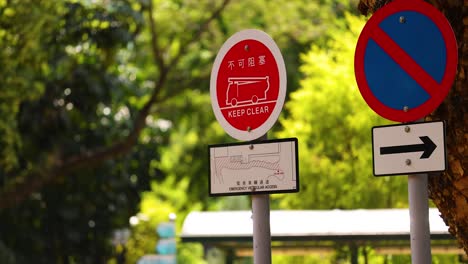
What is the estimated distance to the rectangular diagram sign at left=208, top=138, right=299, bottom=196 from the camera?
20.5 feet

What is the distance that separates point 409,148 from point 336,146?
60.7ft

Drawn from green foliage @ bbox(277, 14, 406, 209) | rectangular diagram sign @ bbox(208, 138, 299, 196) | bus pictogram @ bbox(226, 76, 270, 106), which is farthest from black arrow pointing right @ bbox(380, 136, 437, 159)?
green foliage @ bbox(277, 14, 406, 209)

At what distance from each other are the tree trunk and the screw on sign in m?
0.58

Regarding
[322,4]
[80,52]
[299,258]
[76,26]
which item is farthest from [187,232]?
[322,4]

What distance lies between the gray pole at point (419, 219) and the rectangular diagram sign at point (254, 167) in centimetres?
56

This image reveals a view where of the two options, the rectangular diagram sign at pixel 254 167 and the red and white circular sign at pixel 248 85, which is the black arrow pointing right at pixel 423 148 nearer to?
the rectangular diagram sign at pixel 254 167

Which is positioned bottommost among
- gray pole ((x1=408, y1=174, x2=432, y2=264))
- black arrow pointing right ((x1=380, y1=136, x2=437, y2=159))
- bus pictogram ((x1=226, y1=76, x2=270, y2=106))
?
gray pole ((x1=408, y1=174, x2=432, y2=264))

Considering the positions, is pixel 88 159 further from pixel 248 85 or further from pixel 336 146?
pixel 248 85

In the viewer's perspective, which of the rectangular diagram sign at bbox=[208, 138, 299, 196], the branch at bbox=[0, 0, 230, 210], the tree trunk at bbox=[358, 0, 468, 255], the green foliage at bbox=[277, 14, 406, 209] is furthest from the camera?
the branch at bbox=[0, 0, 230, 210]

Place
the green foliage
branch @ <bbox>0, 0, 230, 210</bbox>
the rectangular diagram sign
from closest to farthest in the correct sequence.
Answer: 1. the rectangular diagram sign
2. the green foliage
3. branch @ <bbox>0, 0, 230, 210</bbox>

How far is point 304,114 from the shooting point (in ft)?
82.2

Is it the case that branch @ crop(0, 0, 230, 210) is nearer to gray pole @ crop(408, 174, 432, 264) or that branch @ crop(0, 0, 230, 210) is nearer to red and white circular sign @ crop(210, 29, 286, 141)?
red and white circular sign @ crop(210, 29, 286, 141)

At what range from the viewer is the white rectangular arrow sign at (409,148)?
5.93 m

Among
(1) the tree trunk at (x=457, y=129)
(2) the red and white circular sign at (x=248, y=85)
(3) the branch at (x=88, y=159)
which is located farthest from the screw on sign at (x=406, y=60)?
(3) the branch at (x=88, y=159)
